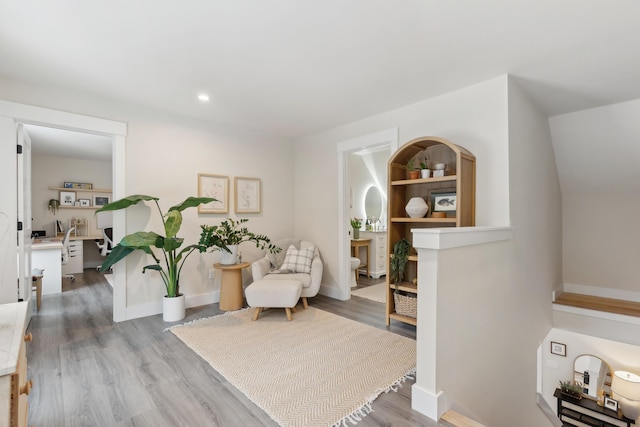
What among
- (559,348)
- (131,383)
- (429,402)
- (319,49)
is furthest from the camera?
(559,348)

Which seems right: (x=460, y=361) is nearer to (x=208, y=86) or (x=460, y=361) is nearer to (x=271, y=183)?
(x=208, y=86)

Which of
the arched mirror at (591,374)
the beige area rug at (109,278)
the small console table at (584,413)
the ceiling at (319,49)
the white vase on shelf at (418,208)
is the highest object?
the ceiling at (319,49)

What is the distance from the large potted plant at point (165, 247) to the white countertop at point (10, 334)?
1.70 meters

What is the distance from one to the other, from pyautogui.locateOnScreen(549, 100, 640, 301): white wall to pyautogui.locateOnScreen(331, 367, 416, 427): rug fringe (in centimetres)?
359

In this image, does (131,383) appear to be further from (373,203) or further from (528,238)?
(373,203)

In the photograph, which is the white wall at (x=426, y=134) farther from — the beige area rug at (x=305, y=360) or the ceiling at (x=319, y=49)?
the beige area rug at (x=305, y=360)

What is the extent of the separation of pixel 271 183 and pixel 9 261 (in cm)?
297

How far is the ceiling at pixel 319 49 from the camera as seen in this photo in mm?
1827

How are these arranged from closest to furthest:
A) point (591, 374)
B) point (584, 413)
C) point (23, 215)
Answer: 1. point (23, 215)
2. point (591, 374)
3. point (584, 413)

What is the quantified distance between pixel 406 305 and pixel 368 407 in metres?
1.38

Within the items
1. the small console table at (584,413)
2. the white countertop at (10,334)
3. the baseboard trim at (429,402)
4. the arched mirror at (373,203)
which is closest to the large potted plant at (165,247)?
the white countertop at (10,334)

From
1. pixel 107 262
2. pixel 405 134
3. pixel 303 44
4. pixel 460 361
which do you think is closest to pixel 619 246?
pixel 405 134

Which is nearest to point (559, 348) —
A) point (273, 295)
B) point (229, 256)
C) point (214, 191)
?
point (273, 295)

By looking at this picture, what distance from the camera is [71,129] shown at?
10.1 ft
